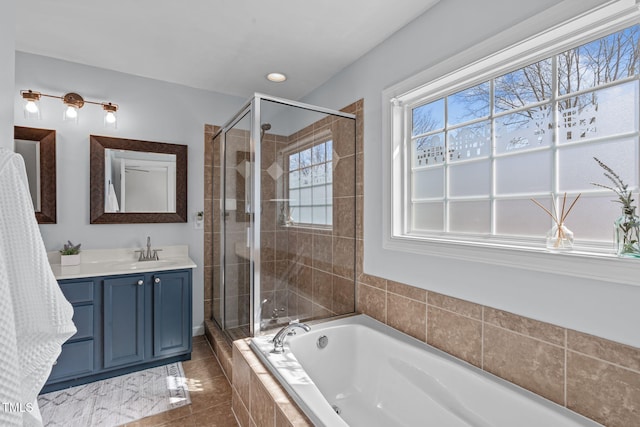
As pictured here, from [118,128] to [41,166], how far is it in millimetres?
639

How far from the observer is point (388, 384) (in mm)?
1843

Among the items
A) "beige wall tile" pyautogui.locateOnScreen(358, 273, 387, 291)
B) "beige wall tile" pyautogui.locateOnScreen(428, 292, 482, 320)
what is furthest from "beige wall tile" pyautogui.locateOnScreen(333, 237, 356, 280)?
"beige wall tile" pyautogui.locateOnScreen(428, 292, 482, 320)

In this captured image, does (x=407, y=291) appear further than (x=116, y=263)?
No

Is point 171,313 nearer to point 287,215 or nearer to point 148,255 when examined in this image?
point 148,255

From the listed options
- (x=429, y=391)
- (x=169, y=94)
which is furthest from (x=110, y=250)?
(x=429, y=391)

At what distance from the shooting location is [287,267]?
230 centimetres

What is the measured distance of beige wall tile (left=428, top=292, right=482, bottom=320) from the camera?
5.27 feet

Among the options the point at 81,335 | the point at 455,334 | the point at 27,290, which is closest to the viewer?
the point at 27,290

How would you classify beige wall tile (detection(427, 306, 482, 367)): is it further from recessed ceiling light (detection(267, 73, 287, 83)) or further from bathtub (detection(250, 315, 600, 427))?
recessed ceiling light (detection(267, 73, 287, 83))

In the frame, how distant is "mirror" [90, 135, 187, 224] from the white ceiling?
66 centimetres

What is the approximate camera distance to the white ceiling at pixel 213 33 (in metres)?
1.85

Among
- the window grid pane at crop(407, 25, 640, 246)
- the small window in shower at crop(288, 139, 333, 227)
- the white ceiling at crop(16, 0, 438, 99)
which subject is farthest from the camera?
the small window in shower at crop(288, 139, 333, 227)

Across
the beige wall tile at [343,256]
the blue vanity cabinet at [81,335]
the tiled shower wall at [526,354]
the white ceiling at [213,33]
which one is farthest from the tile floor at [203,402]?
the white ceiling at [213,33]

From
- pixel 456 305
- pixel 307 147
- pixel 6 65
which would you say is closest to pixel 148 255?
pixel 307 147
